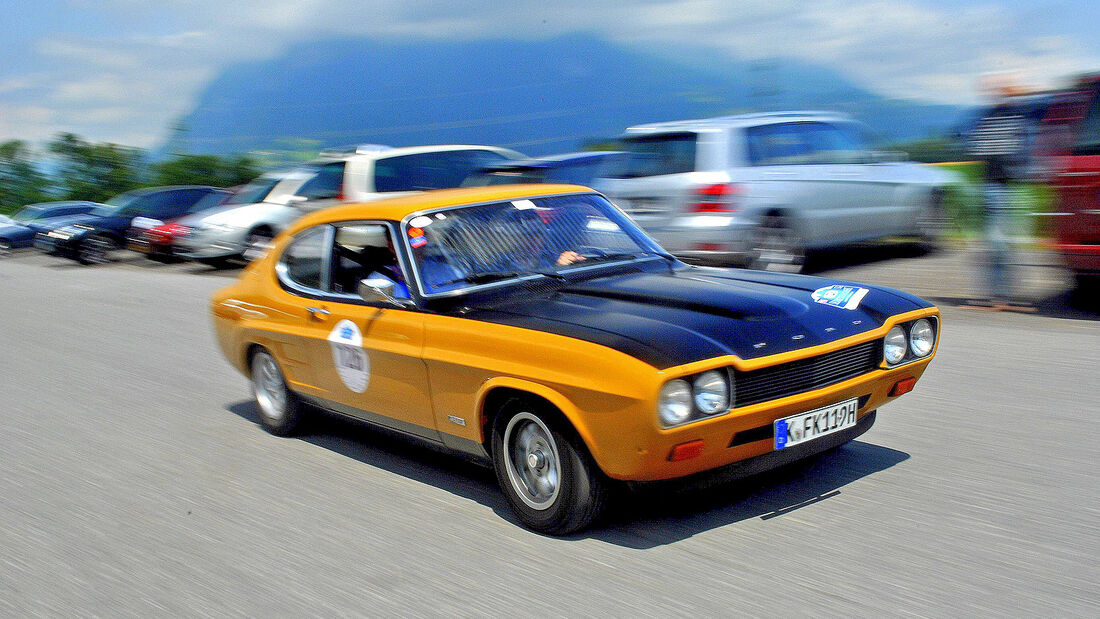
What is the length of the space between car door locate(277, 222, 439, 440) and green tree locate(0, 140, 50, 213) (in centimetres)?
4041

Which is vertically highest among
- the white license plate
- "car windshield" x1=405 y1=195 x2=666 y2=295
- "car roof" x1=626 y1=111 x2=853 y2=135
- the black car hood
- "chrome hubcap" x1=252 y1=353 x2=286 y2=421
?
"car roof" x1=626 y1=111 x2=853 y2=135

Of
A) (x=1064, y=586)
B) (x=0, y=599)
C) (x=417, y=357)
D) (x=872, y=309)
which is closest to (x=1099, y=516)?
(x=1064, y=586)

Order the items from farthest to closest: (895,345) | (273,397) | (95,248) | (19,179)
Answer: (19,179), (95,248), (273,397), (895,345)

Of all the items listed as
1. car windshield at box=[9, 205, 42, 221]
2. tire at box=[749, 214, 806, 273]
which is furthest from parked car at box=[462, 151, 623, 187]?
car windshield at box=[9, 205, 42, 221]

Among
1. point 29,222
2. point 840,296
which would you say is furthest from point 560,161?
point 29,222

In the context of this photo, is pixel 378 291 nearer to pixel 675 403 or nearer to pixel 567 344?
pixel 567 344

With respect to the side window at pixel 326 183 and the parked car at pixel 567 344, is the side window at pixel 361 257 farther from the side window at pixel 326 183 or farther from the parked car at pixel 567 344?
the side window at pixel 326 183

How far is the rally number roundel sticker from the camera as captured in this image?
4984 millimetres

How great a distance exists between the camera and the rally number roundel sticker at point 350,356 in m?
4.98

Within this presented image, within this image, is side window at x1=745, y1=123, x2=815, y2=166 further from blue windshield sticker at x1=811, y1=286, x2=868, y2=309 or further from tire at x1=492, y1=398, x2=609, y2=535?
tire at x1=492, y1=398, x2=609, y2=535

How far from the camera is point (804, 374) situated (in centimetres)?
399

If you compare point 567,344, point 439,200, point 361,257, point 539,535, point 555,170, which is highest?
point 555,170

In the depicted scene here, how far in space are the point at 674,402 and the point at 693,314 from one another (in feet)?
1.92

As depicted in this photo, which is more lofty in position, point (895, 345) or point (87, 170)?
point (87, 170)
